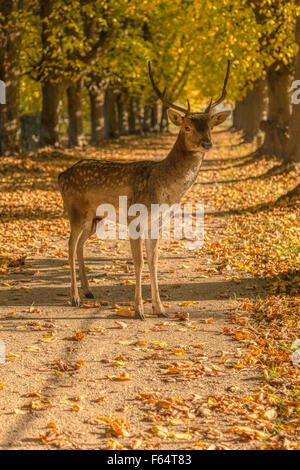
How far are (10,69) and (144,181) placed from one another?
1508 cm

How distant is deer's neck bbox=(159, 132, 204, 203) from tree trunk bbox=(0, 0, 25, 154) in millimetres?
14952

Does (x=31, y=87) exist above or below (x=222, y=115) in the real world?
above

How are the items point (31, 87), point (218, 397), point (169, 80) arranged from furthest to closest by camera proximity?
1. point (169, 80)
2. point (31, 87)
3. point (218, 397)

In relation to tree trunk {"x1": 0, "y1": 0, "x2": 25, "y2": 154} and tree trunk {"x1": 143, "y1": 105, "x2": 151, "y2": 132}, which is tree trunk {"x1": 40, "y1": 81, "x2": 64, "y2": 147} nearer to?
tree trunk {"x1": 0, "y1": 0, "x2": 25, "y2": 154}

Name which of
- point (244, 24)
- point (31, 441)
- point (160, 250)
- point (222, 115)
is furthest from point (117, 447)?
point (244, 24)

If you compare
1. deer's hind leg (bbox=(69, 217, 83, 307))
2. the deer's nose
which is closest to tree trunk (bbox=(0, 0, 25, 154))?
deer's hind leg (bbox=(69, 217, 83, 307))

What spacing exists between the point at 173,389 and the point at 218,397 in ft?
1.41

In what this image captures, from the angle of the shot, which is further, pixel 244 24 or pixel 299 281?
pixel 244 24

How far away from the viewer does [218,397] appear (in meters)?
5.21

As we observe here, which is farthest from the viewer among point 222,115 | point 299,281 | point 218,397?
point 299,281

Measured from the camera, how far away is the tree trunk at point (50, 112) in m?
24.9

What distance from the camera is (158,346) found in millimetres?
A: 6469

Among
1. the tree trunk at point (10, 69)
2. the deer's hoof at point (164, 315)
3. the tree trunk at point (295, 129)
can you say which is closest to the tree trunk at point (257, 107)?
the tree trunk at point (295, 129)
